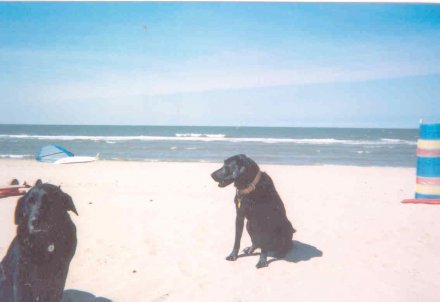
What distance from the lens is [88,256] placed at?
4742 mm

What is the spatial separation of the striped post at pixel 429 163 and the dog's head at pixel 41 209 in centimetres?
651

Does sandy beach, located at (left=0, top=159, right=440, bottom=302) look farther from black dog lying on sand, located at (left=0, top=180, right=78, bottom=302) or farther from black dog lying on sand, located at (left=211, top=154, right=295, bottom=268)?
black dog lying on sand, located at (left=0, top=180, right=78, bottom=302)

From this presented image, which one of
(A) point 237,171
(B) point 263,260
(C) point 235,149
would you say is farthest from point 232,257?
(C) point 235,149

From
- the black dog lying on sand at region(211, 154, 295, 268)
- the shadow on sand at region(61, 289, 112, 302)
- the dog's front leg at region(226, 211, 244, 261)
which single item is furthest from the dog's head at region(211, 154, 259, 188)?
the shadow on sand at region(61, 289, 112, 302)

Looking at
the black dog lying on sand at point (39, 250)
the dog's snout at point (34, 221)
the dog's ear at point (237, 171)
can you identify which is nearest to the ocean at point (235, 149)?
the dog's ear at point (237, 171)

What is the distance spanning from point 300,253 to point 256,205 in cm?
98

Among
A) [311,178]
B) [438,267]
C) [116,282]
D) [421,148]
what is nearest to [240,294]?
[116,282]

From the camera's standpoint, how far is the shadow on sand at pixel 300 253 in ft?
15.2

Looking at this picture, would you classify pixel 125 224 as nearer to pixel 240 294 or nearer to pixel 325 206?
pixel 240 294

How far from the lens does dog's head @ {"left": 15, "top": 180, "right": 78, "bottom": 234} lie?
2.79 meters

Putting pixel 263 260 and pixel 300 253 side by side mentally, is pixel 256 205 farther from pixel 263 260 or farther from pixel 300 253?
pixel 300 253

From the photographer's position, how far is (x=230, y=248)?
507 centimetres

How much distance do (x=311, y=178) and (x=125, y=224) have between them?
23.8ft

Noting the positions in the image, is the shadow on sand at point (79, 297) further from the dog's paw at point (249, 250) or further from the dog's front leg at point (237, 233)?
the dog's paw at point (249, 250)
